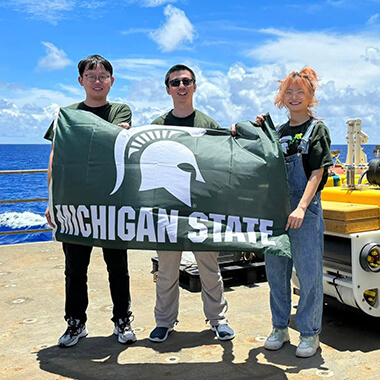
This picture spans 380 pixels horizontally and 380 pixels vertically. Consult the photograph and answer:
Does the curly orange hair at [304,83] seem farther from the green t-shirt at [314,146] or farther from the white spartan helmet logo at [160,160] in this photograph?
the white spartan helmet logo at [160,160]

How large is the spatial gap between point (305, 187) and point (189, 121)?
3.23 ft

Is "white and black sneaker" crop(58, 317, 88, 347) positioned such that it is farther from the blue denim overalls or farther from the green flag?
the blue denim overalls

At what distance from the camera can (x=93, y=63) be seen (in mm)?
3689

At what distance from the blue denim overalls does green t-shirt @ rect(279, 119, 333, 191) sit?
4 cm

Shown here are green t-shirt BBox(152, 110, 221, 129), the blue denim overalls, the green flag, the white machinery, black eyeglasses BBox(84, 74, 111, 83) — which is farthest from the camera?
green t-shirt BBox(152, 110, 221, 129)

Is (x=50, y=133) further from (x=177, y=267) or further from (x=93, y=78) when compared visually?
(x=177, y=267)

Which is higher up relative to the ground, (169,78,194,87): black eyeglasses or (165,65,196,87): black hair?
(165,65,196,87): black hair

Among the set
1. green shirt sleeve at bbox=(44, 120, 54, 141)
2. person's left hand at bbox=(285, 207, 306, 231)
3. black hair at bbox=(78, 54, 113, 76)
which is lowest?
person's left hand at bbox=(285, 207, 306, 231)

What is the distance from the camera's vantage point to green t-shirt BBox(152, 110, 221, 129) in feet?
12.4

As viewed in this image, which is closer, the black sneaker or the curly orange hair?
the curly orange hair

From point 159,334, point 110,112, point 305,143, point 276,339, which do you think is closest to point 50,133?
point 110,112

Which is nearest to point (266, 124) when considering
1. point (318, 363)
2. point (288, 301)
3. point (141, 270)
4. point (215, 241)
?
point (215, 241)

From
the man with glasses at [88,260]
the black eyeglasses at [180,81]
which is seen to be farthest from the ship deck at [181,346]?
the black eyeglasses at [180,81]

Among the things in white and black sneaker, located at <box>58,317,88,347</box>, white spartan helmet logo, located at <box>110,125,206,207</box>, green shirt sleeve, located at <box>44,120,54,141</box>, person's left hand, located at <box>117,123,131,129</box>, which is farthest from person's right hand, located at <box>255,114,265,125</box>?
white and black sneaker, located at <box>58,317,88,347</box>
